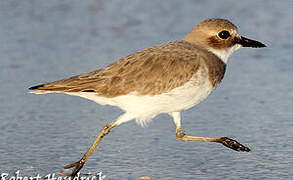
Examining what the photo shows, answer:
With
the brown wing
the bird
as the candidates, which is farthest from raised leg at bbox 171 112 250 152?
the brown wing

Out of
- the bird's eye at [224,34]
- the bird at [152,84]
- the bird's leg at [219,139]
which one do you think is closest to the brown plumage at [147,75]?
the bird at [152,84]

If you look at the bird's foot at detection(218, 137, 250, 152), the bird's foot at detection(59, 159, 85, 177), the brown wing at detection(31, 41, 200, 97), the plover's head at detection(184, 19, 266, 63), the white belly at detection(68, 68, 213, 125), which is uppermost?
the plover's head at detection(184, 19, 266, 63)

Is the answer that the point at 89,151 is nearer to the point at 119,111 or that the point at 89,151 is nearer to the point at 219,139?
the point at 219,139

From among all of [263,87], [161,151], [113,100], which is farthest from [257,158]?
[263,87]

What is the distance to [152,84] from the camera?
6852mm

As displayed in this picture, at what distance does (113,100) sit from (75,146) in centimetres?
94

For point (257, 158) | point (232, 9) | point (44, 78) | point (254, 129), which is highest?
point (232, 9)

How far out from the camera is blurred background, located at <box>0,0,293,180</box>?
6996 millimetres

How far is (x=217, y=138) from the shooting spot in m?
7.22

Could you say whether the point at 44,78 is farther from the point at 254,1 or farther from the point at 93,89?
the point at 254,1

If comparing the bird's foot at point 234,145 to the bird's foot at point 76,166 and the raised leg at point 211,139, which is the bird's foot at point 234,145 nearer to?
the raised leg at point 211,139

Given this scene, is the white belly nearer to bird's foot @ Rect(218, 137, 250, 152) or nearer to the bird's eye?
bird's foot @ Rect(218, 137, 250, 152)

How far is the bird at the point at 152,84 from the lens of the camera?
678cm

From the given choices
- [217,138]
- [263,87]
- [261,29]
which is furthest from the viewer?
[261,29]
